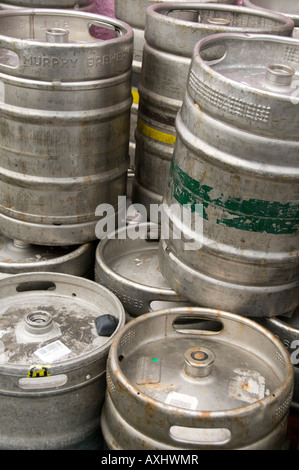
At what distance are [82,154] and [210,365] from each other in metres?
1.08

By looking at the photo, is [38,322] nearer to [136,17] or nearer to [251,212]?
[251,212]

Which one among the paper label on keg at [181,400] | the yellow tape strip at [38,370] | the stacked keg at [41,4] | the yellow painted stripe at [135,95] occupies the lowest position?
the yellow tape strip at [38,370]

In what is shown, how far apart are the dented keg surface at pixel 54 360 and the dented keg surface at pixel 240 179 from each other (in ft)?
1.29

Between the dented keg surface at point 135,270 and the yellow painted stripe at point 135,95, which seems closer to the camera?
the dented keg surface at point 135,270

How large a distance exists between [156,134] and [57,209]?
2.27ft

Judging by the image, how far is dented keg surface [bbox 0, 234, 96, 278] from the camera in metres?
2.66

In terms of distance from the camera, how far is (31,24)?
2.80m


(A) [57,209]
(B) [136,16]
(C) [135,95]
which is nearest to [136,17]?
(B) [136,16]

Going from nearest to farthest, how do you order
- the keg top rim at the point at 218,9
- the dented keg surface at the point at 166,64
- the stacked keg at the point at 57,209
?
the stacked keg at the point at 57,209
the dented keg surface at the point at 166,64
the keg top rim at the point at 218,9

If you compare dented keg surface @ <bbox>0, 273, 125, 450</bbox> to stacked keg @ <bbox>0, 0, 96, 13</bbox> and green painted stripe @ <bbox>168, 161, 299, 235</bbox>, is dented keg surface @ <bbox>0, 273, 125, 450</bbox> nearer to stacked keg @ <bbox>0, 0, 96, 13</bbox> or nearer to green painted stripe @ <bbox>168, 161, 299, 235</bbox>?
green painted stripe @ <bbox>168, 161, 299, 235</bbox>

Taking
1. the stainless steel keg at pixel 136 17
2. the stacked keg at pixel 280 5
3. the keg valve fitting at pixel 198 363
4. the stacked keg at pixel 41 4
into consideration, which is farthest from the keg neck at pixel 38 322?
the stacked keg at pixel 280 5

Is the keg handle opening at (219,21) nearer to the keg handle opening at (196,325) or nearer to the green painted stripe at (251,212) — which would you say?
the green painted stripe at (251,212)

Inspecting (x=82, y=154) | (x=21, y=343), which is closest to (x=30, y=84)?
(x=82, y=154)

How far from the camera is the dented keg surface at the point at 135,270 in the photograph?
2.46 meters
